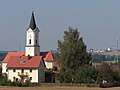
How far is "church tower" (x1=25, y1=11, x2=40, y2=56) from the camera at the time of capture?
105938 millimetres

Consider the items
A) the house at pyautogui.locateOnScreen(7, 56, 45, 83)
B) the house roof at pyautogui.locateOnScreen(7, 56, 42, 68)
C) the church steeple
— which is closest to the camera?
the house at pyautogui.locateOnScreen(7, 56, 45, 83)

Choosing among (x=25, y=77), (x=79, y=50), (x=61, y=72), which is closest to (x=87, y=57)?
(x=79, y=50)

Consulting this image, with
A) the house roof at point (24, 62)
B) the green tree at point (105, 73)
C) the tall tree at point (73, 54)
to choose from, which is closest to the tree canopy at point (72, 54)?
the tall tree at point (73, 54)

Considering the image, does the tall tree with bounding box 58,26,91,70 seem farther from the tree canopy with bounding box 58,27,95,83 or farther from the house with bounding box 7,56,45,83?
the house with bounding box 7,56,45,83

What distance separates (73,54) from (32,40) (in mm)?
31909

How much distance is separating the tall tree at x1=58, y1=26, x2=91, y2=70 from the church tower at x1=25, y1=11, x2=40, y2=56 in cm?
2789

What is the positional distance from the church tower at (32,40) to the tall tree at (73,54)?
27.9 metres

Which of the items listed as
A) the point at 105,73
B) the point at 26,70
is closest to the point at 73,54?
the point at 105,73

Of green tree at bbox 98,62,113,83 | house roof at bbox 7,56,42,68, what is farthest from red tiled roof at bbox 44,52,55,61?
green tree at bbox 98,62,113,83

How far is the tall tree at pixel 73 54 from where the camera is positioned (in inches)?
2997

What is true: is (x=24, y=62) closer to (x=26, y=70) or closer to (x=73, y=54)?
(x=26, y=70)

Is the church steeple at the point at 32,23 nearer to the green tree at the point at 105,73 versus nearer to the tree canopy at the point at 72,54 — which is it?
the tree canopy at the point at 72,54

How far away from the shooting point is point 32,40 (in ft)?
350

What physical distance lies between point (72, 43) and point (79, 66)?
4494 mm
